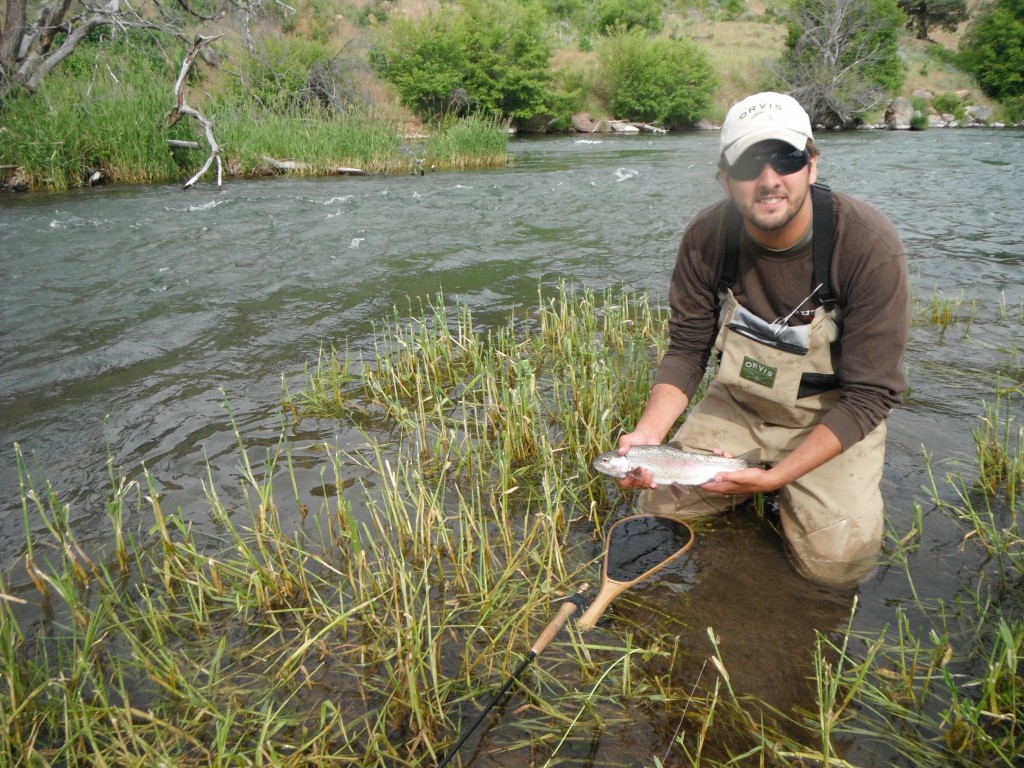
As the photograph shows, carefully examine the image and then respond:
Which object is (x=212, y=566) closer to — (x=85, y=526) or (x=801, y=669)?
(x=85, y=526)

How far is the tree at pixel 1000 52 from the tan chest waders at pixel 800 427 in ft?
154

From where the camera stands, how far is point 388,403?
512 centimetres

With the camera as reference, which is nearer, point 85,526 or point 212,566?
point 212,566

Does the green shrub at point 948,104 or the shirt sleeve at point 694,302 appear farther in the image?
the green shrub at point 948,104

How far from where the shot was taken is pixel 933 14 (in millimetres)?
53156

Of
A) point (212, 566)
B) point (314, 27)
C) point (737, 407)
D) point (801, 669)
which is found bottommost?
point (801, 669)

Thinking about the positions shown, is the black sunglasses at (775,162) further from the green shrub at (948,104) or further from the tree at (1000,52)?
the tree at (1000,52)

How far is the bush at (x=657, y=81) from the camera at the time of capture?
3778 centimetres

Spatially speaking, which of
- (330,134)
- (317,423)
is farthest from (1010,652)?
(330,134)

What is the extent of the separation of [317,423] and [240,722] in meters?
2.76

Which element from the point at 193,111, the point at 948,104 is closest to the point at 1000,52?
the point at 948,104

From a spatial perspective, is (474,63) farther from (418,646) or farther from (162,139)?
(418,646)

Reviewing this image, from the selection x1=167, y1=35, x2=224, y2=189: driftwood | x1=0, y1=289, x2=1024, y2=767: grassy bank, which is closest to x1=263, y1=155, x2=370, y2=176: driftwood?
x1=167, y1=35, x2=224, y2=189: driftwood

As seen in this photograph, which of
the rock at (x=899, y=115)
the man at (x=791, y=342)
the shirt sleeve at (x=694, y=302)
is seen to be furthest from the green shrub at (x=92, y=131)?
the rock at (x=899, y=115)
